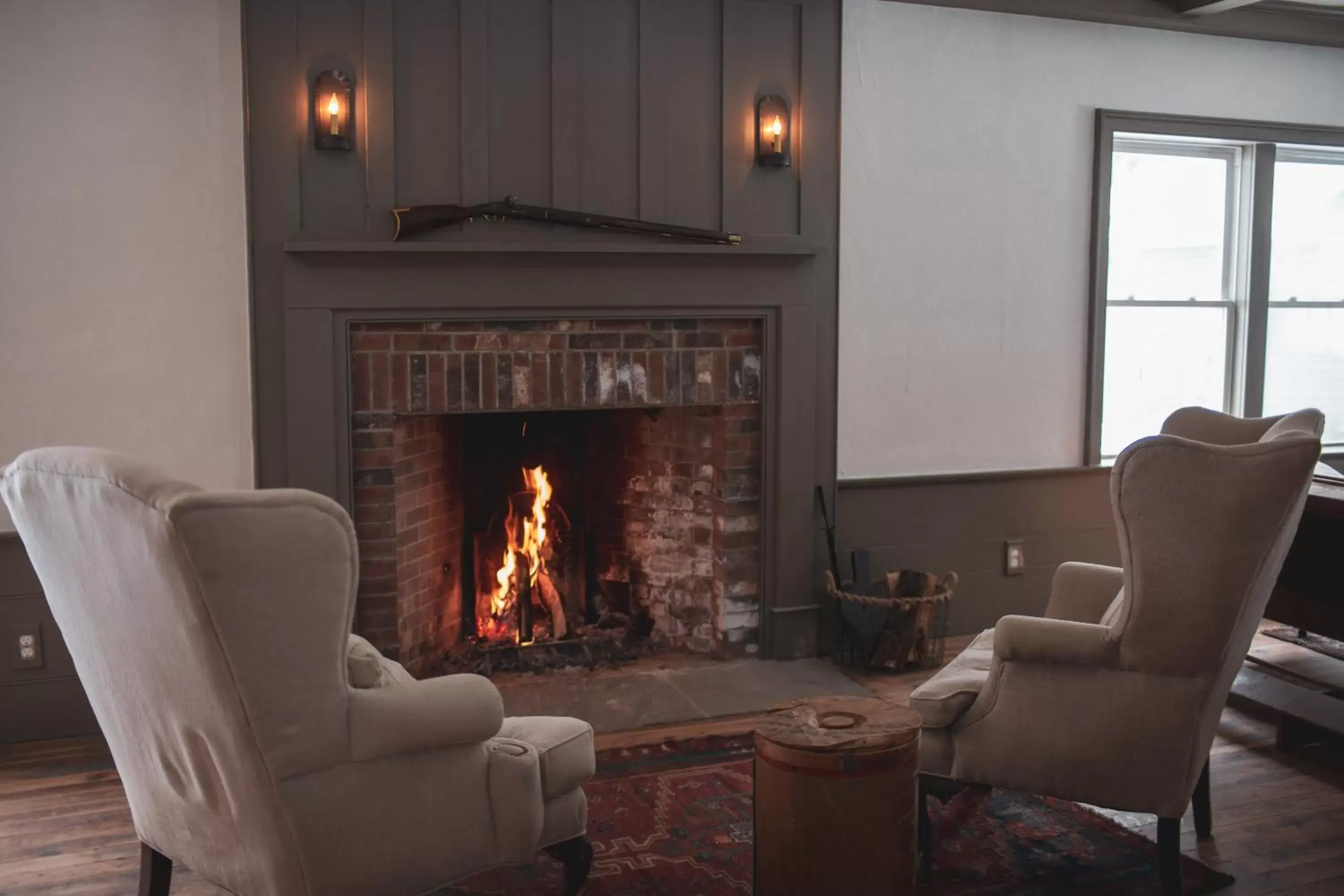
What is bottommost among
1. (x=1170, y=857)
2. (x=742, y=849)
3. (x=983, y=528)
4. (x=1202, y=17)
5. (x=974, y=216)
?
(x=742, y=849)

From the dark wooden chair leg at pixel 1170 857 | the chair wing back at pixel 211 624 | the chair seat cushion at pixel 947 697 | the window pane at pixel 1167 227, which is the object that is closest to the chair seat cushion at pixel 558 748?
the chair wing back at pixel 211 624

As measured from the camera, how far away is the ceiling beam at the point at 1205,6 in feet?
14.6

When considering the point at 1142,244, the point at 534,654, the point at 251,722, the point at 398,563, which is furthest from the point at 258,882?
the point at 1142,244

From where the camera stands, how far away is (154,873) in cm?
246

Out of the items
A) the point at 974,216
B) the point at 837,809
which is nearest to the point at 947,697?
the point at 837,809

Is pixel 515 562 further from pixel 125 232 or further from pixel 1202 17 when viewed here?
pixel 1202 17

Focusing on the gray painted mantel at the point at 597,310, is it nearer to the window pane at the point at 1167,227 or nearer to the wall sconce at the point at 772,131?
the wall sconce at the point at 772,131

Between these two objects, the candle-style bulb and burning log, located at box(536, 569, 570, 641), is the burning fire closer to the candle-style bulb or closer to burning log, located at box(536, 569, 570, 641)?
burning log, located at box(536, 569, 570, 641)

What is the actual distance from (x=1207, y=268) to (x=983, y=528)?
159 centimetres

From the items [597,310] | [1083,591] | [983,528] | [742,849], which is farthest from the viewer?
A: [983,528]

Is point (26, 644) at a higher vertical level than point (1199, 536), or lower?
lower

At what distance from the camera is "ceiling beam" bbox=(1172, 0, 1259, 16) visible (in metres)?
4.45

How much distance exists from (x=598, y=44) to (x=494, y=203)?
0.65m

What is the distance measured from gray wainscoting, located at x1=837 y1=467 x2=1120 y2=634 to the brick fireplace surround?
49 cm
